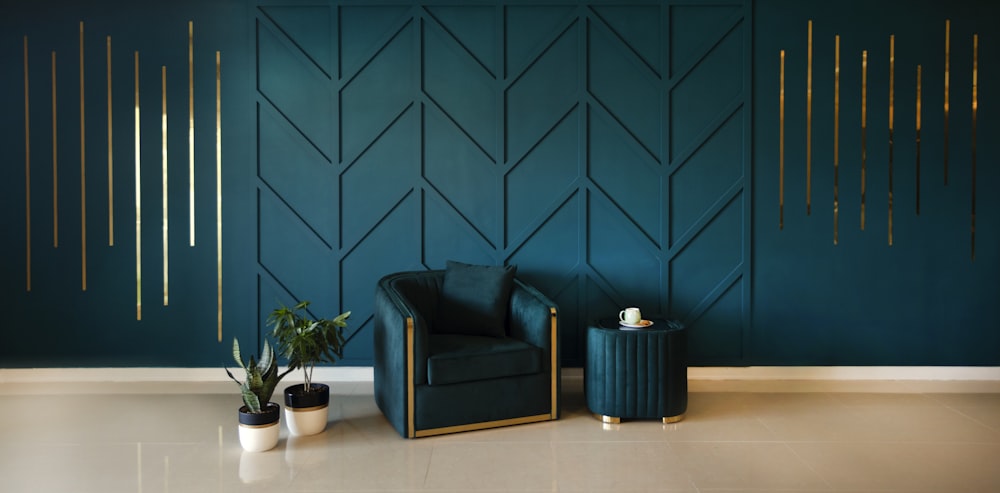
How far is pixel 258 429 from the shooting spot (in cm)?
354

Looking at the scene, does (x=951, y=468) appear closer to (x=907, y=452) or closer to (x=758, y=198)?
(x=907, y=452)

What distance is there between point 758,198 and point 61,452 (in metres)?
4.08

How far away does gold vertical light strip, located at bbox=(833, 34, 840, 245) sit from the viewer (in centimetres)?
477

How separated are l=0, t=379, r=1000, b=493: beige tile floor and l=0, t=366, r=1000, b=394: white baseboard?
0.23 meters

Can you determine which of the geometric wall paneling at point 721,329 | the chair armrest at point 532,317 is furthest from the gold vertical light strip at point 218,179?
the geometric wall paneling at point 721,329

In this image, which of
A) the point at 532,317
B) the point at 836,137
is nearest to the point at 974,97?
the point at 836,137

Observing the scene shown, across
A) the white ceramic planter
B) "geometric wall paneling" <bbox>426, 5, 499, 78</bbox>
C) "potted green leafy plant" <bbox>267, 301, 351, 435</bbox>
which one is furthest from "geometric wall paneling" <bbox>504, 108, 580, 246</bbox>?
the white ceramic planter

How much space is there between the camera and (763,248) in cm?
482

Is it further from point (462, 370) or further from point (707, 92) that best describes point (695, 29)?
point (462, 370)

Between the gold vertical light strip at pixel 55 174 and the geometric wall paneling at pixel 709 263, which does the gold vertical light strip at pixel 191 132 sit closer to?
the gold vertical light strip at pixel 55 174

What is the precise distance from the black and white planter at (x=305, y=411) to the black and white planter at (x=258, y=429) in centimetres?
19

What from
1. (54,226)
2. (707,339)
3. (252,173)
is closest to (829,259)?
(707,339)

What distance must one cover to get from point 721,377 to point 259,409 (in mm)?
2828

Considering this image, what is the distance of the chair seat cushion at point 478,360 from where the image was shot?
378 cm
